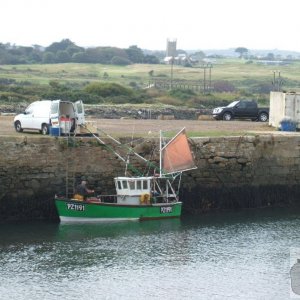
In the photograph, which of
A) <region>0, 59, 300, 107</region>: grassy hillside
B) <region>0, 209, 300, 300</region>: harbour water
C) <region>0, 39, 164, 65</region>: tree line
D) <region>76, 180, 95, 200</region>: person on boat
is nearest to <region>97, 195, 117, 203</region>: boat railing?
<region>76, 180, 95, 200</region>: person on boat

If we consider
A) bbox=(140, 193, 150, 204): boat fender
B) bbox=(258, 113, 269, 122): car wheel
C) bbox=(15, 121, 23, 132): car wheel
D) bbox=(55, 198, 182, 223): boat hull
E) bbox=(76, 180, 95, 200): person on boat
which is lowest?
bbox=(55, 198, 182, 223): boat hull

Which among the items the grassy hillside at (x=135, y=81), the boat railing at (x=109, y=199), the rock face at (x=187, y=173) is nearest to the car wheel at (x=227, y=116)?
the grassy hillside at (x=135, y=81)

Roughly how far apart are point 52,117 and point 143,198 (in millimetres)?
5423

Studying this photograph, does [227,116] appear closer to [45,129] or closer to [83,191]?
[45,129]

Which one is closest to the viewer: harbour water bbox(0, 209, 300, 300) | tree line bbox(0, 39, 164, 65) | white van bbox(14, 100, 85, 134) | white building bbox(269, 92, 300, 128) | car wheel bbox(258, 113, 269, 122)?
harbour water bbox(0, 209, 300, 300)

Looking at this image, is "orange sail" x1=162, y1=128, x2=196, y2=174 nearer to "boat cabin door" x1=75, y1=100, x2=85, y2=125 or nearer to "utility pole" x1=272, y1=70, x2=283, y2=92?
"boat cabin door" x1=75, y1=100, x2=85, y2=125

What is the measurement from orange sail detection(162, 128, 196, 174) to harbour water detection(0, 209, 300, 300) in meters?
1.97

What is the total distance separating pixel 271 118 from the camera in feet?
161

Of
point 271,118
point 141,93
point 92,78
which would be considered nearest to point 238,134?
point 271,118

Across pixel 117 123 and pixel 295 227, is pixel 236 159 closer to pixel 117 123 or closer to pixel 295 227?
pixel 295 227

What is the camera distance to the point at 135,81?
10925cm

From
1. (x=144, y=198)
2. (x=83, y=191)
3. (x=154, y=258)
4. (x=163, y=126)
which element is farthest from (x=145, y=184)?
(x=163, y=126)

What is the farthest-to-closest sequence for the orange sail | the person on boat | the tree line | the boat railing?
the tree line, the orange sail, the boat railing, the person on boat

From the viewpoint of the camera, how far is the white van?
40531mm
